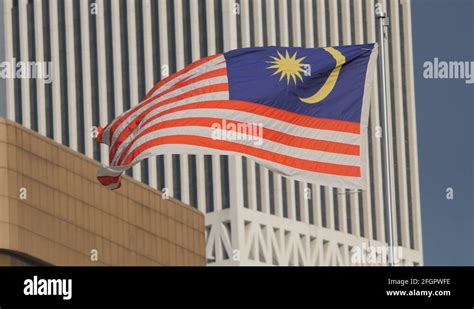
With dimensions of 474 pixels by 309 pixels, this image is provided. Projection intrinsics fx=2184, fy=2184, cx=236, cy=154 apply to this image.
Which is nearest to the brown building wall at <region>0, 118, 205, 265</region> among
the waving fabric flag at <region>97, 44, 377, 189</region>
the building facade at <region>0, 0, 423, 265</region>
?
the building facade at <region>0, 0, 423, 265</region>

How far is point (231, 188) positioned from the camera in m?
139

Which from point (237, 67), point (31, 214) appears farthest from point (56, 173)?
point (237, 67)

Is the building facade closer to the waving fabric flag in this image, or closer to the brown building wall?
the brown building wall

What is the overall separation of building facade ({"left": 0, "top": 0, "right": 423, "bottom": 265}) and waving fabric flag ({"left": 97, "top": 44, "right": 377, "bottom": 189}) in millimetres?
91930

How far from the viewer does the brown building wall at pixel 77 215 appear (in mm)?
85562

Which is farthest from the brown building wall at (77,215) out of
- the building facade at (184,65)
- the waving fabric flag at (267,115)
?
the waving fabric flag at (267,115)

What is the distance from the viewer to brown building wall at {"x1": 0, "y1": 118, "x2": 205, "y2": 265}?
85.6 meters

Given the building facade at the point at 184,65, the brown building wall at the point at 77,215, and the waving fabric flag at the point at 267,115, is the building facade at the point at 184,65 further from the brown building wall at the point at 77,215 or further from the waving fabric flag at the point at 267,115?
the waving fabric flag at the point at 267,115

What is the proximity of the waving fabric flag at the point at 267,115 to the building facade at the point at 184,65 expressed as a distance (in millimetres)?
91930
